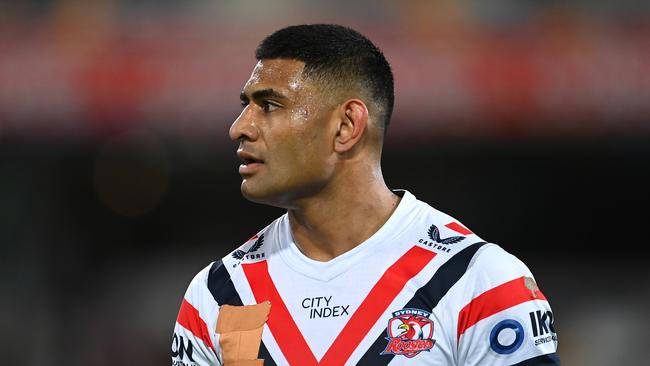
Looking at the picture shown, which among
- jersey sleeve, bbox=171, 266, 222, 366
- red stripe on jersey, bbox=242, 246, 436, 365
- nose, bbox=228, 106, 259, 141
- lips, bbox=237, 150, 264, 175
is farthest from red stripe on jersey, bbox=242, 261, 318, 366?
nose, bbox=228, 106, 259, 141

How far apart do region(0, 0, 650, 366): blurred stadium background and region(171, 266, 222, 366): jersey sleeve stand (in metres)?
5.55

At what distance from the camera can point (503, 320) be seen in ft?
9.88

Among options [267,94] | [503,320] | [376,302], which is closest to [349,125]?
[267,94]

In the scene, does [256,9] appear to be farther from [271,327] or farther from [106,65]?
[271,327]

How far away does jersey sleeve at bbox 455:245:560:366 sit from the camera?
3.00 m

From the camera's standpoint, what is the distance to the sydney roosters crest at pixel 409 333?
3.08 metres

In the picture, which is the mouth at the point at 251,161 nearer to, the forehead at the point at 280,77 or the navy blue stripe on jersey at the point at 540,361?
the forehead at the point at 280,77

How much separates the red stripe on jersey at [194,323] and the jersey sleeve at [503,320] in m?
0.86

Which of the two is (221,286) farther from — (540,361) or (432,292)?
(540,361)

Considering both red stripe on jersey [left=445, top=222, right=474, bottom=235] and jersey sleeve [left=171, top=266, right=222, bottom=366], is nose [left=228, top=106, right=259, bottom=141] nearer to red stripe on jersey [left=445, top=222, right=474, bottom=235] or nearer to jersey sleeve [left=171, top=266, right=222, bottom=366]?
jersey sleeve [left=171, top=266, right=222, bottom=366]

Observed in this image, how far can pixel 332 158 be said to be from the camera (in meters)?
3.39

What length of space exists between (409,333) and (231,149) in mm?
6836

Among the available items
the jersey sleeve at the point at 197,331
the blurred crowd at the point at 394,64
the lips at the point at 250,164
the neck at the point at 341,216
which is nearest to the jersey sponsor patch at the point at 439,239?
the neck at the point at 341,216

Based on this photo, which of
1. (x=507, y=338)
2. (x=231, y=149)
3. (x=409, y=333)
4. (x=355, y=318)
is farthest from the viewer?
(x=231, y=149)
